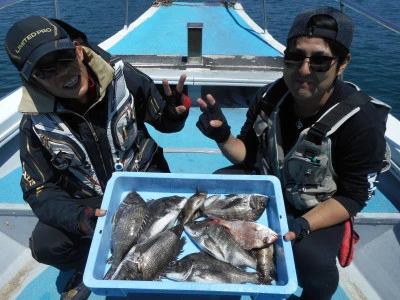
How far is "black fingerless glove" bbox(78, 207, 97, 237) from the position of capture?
6.57 feet

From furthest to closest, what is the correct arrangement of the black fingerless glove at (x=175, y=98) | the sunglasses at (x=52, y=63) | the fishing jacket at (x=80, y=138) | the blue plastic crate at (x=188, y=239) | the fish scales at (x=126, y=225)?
the black fingerless glove at (x=175, y=98), the fishing jacket at (x=80, y=138), the sunglasses at (x=52, y=63), the fish scales at (x=126, y=225), the blue plastic crate at (x=188, y=239)

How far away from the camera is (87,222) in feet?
6.57

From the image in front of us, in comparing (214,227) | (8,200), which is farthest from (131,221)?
(8,200)

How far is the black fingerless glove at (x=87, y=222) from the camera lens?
6.57 ft

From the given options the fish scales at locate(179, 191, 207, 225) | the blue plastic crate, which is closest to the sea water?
the blue plastic crate

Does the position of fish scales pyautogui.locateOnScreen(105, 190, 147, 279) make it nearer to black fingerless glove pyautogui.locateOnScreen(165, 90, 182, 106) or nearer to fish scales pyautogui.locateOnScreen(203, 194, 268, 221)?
fish scales pyautogui.locateOnScreen(203, 194, 268, 221)

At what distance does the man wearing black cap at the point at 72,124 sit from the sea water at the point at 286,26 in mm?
4756

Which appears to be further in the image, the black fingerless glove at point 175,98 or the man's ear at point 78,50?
the black fingerless glove at point 175,98

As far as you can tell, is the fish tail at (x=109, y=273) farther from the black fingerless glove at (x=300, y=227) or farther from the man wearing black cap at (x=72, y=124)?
the black fingerless glove at (x=300, y=227)

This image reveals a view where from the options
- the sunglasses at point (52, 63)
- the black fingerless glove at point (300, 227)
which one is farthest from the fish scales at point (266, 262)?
the sunglasses at point (52, 63)

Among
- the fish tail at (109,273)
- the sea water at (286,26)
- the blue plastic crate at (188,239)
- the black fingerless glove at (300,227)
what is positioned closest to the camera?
the blue plastic crate at (188,239)

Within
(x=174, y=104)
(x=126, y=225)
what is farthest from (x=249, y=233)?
(x=174, y=104)

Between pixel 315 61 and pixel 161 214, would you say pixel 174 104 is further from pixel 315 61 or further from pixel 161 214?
pixel 315 61

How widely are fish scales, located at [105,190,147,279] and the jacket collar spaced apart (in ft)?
2.41
